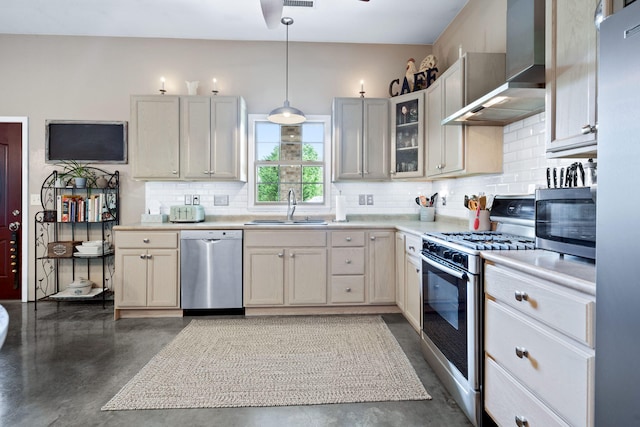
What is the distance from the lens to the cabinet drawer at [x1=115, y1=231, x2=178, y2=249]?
11.0ft

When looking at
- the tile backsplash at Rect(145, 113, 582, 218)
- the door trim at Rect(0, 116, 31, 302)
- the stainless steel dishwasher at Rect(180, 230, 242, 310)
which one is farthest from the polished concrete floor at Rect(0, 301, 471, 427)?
the tile backsplash at Rect(145, 113, 582, 218)

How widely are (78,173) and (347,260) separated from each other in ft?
10.5

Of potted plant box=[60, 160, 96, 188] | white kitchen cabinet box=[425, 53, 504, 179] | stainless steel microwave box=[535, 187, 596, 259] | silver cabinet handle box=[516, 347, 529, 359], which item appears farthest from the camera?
potted plant box=[60, 160, 96, 188]

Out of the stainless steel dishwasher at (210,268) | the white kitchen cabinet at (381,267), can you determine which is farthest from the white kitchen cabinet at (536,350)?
the stainless steel dishwasher at (210,268)

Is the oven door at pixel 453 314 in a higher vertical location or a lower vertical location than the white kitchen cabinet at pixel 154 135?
lower

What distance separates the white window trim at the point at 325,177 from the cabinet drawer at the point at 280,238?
2.34ft

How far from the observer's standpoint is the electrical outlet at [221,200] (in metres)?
4.06

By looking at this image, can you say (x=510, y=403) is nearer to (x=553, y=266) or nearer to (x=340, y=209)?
(x=553, y=266)

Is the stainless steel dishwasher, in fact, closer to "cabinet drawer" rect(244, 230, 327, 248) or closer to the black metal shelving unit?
"cabinet drawer" rect(244, 230, 327, 248)

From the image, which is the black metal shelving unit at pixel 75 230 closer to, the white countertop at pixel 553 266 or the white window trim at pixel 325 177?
the white window trim at pixel 325 177

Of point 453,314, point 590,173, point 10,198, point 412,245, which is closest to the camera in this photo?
point 590,173

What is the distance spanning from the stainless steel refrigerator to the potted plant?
176 inches

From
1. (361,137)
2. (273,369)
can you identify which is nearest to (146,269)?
(273,369)

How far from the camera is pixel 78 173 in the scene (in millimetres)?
3891
